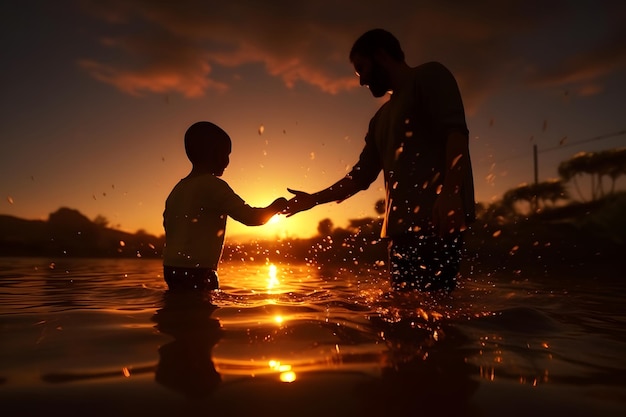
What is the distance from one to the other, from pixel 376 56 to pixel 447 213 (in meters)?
1.42

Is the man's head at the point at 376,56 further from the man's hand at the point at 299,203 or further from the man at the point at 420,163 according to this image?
the man's hand at the point at 299,203

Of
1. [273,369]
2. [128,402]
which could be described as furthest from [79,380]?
[273,369]

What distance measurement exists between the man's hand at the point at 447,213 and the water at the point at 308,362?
0.54m

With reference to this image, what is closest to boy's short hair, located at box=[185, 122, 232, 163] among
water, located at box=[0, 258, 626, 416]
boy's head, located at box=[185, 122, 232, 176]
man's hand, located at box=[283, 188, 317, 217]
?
boy's head, located at box=[185, 122, 232, 176]

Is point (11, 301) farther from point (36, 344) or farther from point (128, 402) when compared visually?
point (128, 402)

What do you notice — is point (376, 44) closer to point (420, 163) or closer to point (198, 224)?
point (420, 163)

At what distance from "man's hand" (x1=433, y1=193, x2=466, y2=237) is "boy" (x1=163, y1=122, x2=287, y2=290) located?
1.69 meters

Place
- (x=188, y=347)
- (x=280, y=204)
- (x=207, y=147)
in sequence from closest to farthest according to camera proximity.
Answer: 1. (x=188, y=347)
2. (x=207, y=147)
3. (x=280, y=204)

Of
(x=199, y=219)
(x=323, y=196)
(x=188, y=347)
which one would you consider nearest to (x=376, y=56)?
(x=323, y=196)

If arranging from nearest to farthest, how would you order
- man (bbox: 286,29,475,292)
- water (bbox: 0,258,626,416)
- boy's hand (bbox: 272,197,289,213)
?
water (bbox: 0,258,626,416) → man (bbox: 286,29,475,292) → boy's hand (bbox: 272,197,289,213)

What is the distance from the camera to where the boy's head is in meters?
4.21

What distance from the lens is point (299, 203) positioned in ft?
14.9

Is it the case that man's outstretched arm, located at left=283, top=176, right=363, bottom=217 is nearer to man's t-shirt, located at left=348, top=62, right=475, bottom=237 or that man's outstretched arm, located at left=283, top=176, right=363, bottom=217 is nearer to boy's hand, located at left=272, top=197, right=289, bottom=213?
boy's hand, located at left=272, top=197, right=289, bottom=213

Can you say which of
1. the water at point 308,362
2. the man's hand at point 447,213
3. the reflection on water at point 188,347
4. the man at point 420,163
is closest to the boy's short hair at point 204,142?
the man at point 420,163
